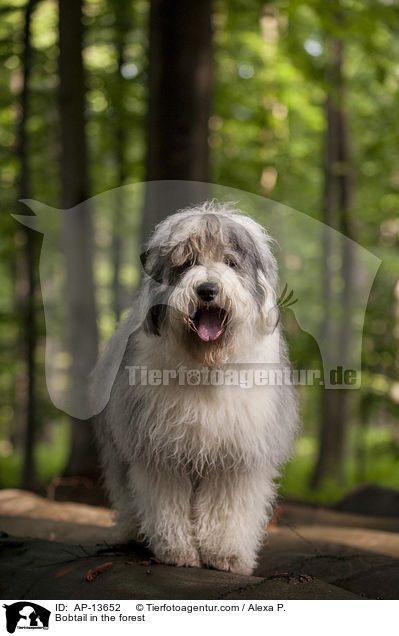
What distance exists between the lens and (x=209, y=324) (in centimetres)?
223

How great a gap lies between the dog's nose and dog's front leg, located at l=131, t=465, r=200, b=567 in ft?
2.59

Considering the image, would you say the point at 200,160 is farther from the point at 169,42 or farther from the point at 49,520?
the point at 49,520

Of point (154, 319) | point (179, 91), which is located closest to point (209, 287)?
point (154, 319)

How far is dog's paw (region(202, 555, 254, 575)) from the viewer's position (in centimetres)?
259

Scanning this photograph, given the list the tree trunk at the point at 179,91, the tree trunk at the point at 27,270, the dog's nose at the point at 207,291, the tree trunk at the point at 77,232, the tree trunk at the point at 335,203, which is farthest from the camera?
the tree trunk at the point at 335,203

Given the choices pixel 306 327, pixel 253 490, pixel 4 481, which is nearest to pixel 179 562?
pixel 253 490

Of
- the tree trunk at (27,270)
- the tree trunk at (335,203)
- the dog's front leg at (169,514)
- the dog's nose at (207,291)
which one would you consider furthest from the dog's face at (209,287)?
the tree trunk at (335,203)

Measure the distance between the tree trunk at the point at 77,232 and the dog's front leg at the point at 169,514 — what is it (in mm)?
547

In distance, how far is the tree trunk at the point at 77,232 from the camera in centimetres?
354

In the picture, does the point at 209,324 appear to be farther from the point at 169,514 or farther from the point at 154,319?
the point at 169,514

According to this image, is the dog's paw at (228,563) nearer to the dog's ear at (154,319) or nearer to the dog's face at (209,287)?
the dog's face at (209,287)

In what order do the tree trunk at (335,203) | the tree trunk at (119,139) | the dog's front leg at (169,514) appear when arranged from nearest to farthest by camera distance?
1. the dog's front leg at (169,514)
2. the tree trunk at (119,139)
3. the tree trunk at (335,203)
